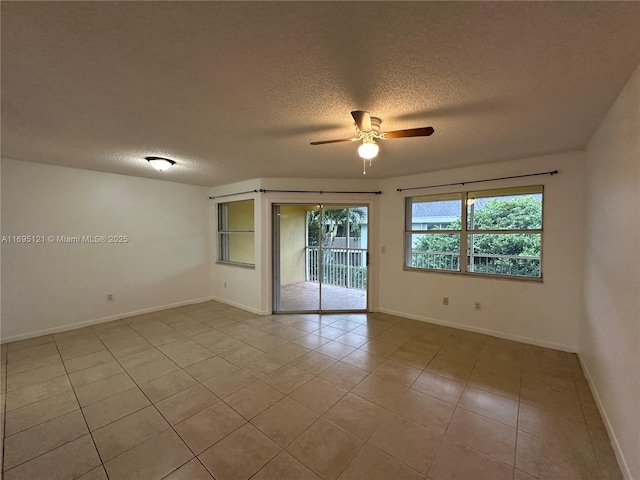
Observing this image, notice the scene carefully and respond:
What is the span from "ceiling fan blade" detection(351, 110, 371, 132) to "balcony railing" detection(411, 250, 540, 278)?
2817 mm

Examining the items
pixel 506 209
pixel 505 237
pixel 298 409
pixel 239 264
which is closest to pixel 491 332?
pixel 505 237

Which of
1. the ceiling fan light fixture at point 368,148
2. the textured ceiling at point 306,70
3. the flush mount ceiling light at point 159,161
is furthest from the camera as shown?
the flush mount ceiling light at point 159,161

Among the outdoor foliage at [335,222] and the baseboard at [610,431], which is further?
the outdoor foliage at [335,222]

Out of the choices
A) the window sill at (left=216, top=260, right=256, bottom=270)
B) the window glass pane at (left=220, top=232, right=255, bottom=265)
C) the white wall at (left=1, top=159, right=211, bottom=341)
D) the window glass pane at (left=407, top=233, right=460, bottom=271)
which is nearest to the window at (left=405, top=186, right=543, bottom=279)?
the window glass pane at (left=407, top=233, right=460, bottom=271)

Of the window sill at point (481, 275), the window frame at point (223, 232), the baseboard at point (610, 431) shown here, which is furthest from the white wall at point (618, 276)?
the window frame at point (223, 232)

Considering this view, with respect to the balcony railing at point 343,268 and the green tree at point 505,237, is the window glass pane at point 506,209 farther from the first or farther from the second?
the balcony railing at point 343,268

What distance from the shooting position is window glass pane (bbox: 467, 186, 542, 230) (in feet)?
10.8

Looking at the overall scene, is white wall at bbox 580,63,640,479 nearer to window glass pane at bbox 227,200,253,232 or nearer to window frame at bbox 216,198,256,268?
window glass pane at bbox 227,200,253,232

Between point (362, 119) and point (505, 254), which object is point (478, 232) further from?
point (362, 119)

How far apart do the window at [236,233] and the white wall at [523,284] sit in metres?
2.71

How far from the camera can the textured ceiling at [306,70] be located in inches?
43.0

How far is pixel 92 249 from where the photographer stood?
398 centimetres

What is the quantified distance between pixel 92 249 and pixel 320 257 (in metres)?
3.54

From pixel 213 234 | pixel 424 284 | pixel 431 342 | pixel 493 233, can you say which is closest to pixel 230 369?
pixel 431 342
